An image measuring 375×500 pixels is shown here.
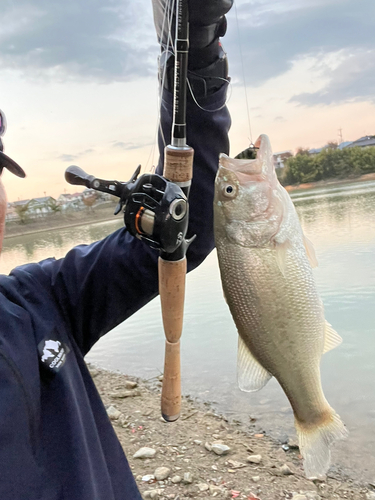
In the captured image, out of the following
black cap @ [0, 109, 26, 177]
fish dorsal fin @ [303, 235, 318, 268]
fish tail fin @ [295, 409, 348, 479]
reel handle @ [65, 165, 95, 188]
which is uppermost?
black cap @ [0, 109, 26, 177]

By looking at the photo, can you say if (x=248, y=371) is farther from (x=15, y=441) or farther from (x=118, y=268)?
(x=15, y=441)

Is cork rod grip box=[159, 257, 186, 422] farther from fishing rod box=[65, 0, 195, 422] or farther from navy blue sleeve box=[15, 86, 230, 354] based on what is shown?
navy blue sleeve box=[15, 86, 230, 354]

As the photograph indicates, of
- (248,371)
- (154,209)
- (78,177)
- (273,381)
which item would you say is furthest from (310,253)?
(273,381)

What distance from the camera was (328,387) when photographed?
4570mm

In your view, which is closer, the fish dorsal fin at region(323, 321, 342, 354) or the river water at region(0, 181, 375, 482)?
the fish dorsal fin at region(323, 321, 342, 354)

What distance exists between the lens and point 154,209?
129 centimetres

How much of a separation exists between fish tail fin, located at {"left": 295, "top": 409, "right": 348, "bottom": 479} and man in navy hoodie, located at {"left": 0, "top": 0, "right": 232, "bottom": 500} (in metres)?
0.65

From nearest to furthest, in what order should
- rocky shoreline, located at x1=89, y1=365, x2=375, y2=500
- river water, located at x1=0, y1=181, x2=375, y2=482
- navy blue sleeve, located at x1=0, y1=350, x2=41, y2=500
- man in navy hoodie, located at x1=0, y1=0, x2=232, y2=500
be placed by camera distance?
navy blue sleeve, located at x1=0, y1=350, x2=41, y2=500 → man in navy hoodie, located at x1=0, y1=0, x2=232, y2=500 → rocky shoreline, located at x1=89, y1=365, x2=375, y2=500 → river water, located at x1=0, y1=181, x2=375, y2=482

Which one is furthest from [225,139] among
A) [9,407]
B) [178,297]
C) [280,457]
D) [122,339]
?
[122,339]

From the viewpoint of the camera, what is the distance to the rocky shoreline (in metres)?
3.01

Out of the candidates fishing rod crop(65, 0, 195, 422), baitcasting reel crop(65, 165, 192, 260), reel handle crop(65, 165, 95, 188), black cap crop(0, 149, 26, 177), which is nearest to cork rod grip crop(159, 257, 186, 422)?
fishing rod crop(65, 0, 195, 422)

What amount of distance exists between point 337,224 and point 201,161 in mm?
13826

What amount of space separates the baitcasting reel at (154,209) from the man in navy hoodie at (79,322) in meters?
0.25

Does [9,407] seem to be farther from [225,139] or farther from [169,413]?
[225,139]
